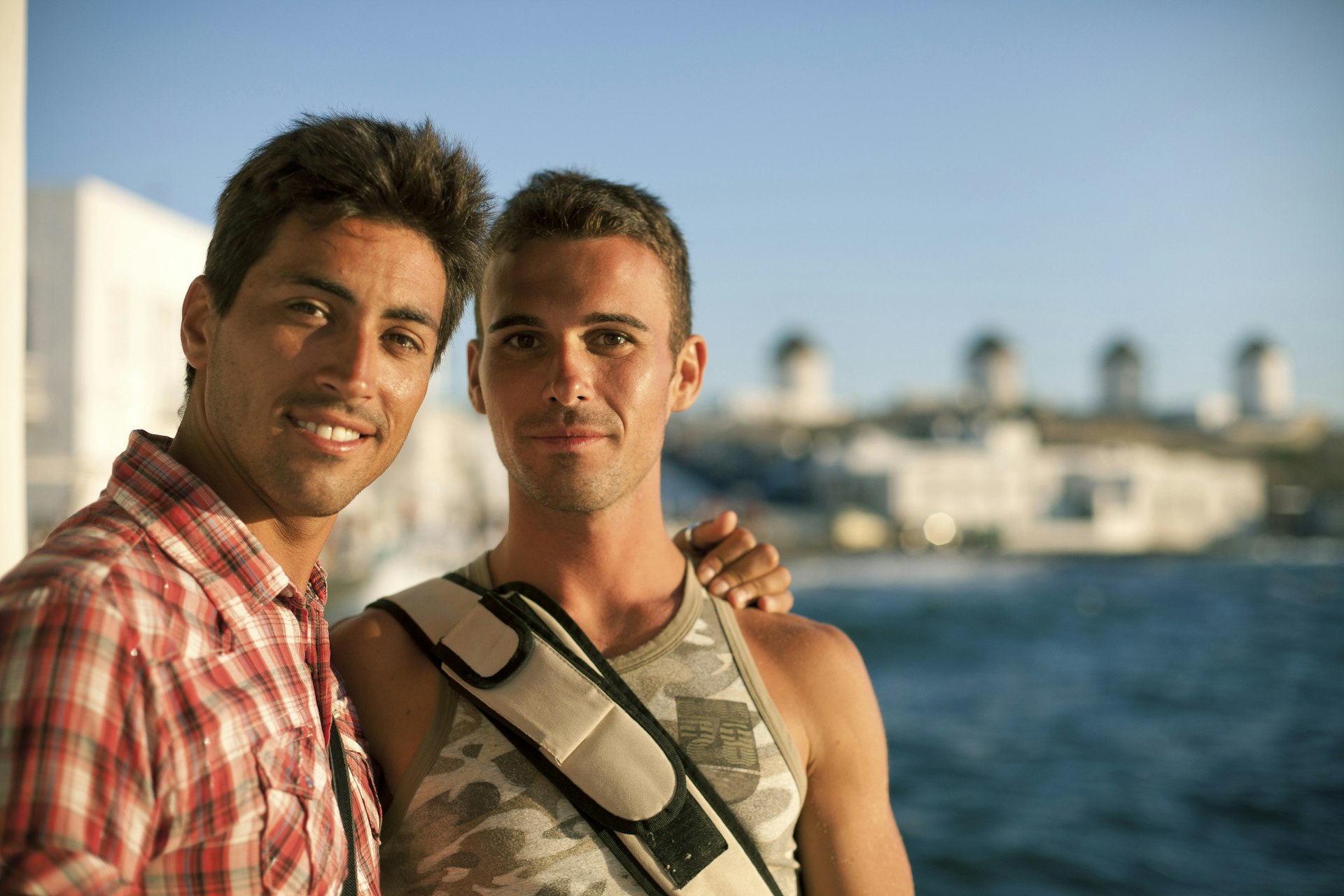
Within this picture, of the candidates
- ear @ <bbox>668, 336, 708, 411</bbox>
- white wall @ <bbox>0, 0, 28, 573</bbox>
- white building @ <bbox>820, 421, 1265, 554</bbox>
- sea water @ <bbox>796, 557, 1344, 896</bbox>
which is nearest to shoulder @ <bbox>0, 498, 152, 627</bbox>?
white wall @ <bbox>0, 0, 28, 573</bbox>

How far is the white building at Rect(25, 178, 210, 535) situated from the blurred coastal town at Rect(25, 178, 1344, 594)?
4 centimetres

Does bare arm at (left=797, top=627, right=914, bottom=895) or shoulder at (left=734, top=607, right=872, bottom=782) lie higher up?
shoulder at (left=734, top=607, right=872, bottom=782)

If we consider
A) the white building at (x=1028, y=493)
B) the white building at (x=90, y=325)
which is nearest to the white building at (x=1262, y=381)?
the white building at (x=1028, y=493)

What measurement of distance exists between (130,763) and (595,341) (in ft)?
5.52

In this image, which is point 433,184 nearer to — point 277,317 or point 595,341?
point 277,317

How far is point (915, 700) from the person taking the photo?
44.2 m

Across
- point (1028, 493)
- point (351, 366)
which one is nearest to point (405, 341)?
point (351, 366)

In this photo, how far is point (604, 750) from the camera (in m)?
2.63

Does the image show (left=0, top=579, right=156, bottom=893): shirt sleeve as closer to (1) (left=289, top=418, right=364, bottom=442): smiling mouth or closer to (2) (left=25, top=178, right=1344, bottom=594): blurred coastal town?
(1) (left=289, top=418, right=364, bottom=442): smiling mouth

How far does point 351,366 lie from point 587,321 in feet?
3.04

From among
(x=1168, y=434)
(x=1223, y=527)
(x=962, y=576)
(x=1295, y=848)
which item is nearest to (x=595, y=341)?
(x=1295, y=848)

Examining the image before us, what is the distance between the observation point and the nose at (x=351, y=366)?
84.5 inches

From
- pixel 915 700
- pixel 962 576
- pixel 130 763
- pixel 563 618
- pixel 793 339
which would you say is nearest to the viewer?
pixel 130 763

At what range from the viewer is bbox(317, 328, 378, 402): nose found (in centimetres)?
215
